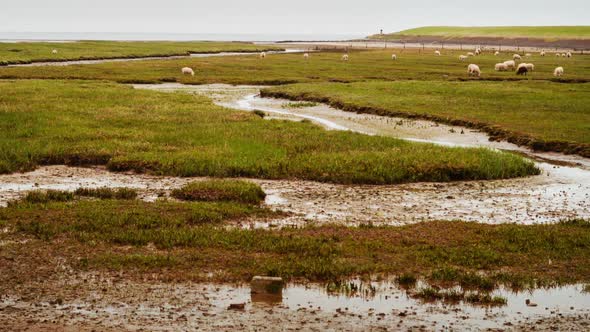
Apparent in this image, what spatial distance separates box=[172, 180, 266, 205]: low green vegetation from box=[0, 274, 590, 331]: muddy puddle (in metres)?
6.72

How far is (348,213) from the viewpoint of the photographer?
18.2m

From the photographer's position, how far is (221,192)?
766 inches

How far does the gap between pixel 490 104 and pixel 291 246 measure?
30366 mm

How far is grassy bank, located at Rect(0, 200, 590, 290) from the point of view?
1314 centimetres

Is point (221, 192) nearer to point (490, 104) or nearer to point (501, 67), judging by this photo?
point (490, 104)

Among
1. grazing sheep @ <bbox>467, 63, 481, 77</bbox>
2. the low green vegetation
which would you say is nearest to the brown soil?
the low green vegetation

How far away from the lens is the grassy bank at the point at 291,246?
43.1 feet

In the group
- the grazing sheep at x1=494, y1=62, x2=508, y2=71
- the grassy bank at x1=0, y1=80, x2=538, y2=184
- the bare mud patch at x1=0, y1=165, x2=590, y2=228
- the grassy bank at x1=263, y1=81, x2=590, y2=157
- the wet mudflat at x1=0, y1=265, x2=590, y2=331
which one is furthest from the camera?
the grazing sheep at x1=494, y1=62, x2=508, y2=71

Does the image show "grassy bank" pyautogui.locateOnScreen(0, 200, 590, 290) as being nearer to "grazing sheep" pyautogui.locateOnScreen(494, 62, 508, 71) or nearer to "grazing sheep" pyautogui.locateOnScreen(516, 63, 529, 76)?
"grazing sheep" pyautogui.locateOnScreen(516, 63, 529, 76)

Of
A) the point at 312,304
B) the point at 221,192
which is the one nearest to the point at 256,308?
the point at 312,304

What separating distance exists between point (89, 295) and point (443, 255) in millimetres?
6660

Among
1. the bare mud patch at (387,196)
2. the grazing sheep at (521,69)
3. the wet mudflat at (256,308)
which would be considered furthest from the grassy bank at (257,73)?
the wet mudflat at (256,308)

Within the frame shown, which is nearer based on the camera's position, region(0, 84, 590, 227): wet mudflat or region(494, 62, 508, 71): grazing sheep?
region(0, 84, 590, 227): wet mudflat

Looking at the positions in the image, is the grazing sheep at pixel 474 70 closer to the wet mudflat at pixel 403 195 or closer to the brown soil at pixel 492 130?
the brown soil at pixel 492 130
